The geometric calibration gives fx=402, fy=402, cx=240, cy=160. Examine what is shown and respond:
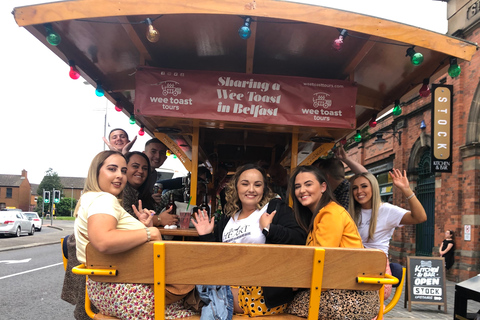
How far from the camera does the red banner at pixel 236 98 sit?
167 inches

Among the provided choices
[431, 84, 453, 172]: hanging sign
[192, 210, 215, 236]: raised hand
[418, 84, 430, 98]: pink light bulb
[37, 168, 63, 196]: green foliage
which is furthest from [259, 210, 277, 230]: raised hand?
[37, 168, 63, 196]: green foliage

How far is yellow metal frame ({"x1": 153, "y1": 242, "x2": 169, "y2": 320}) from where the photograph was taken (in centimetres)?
218

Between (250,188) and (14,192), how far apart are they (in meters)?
88.8

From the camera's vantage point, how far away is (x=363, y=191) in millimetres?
3494

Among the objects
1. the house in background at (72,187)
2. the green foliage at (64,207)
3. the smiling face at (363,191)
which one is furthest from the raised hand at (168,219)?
the house in background at (72,187)

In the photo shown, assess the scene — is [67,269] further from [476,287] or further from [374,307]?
[476,287]

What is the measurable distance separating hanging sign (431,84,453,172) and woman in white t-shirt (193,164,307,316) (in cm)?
922

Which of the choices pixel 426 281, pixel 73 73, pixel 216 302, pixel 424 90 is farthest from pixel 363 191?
pixel 426 281

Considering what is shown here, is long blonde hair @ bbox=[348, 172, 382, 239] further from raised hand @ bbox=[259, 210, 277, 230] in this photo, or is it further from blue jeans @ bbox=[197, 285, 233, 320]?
blue jeans @ bbox=[197, 285, 233, 320]

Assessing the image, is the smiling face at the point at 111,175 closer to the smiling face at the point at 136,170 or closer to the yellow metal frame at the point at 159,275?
the yellow metal frame at the point at 159,275

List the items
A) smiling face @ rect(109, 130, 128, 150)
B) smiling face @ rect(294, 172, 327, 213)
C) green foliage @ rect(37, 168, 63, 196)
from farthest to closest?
green foliage @ rect(37, 168, 63, 196), smiling face @ rect(109, 130, 128, 150), smiling face @ rect(294, 172, 327, 213)

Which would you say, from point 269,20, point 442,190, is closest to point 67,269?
point 269,20

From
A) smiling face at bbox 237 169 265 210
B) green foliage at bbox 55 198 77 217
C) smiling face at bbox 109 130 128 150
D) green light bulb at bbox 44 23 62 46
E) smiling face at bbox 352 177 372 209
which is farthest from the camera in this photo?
green foliage at bbox 55 198 77 217

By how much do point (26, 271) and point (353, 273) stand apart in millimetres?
11256
